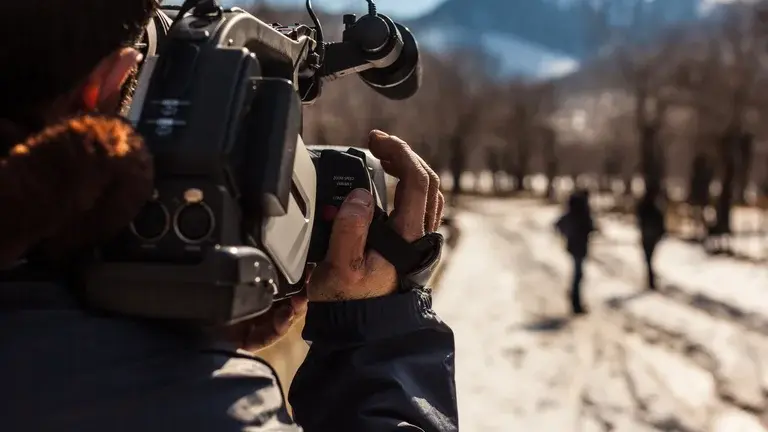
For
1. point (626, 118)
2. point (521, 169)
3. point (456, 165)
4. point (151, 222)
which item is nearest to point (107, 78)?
point (151, 222)

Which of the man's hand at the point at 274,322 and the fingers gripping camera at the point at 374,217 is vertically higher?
the fingers gripping camera at the point at 374,217

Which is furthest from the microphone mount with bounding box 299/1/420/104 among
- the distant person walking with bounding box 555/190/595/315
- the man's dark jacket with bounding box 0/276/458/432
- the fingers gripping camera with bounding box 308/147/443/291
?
the distant person walking with bounding box 555/190/595/315

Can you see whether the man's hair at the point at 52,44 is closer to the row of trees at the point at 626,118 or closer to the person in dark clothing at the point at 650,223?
the row of trees at the point at 626,118

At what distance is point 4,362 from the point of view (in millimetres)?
862

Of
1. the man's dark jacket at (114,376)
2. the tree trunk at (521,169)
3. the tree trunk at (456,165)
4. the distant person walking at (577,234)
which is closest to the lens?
the man's dark jacket at (114,376)

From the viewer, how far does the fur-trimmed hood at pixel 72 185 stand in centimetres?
86

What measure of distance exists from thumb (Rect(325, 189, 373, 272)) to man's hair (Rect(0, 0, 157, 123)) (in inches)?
16.9

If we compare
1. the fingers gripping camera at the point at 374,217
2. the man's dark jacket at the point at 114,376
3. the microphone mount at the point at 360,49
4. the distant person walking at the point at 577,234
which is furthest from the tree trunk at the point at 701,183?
the man's dark jacket at the point at 114,376

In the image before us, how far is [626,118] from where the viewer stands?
3578 inches

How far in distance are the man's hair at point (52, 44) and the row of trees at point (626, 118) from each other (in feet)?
4.21

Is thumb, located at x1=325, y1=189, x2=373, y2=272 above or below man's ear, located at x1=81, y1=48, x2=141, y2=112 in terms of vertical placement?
below

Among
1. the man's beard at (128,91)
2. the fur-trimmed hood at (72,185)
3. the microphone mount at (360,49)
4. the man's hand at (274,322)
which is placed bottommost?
the man's hand at (274,322)

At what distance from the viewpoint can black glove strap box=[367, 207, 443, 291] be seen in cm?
130

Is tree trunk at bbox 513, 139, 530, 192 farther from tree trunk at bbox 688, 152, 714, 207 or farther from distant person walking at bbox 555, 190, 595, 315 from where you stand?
distant person walking at bbox 555, 190, 595, 315
